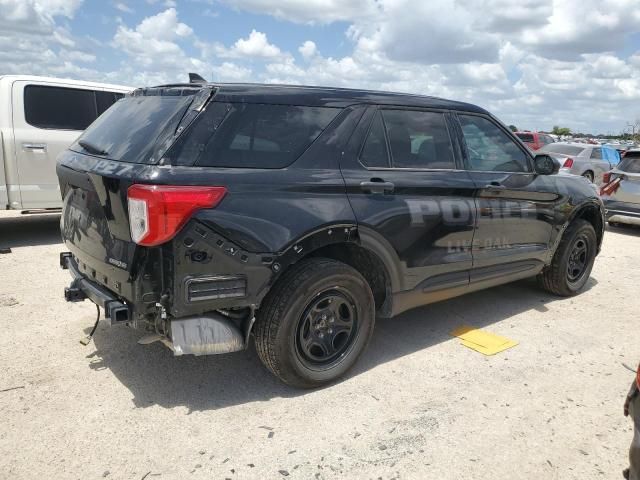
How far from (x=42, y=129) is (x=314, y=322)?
5.29 meters

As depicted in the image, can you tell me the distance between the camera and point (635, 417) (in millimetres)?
1946

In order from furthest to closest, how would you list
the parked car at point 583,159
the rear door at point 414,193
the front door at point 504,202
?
the parked car at point 583,159 < the front door at point 504,202 < the rear door at point 414,193

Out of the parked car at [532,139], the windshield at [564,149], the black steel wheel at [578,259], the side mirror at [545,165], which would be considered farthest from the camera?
the parked car at [532,139]

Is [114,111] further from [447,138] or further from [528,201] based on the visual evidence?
[528,201]

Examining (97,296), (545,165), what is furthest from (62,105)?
(545,165)

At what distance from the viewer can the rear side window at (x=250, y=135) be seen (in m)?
2.87

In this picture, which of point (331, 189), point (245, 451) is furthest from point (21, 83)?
point (245, 451)

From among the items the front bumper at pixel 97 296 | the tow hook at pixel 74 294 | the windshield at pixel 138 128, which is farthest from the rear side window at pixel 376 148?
the tow hook at pixel 74 294

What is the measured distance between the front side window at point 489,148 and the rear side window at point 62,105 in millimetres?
5168

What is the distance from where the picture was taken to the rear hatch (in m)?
2.83

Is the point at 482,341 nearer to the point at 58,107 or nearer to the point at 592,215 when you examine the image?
the point at 592,215

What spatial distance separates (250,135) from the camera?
3.04m

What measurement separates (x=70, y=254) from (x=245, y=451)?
6.68ft

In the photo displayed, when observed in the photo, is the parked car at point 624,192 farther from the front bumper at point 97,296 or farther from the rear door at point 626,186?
the front bumper at point 97,296
